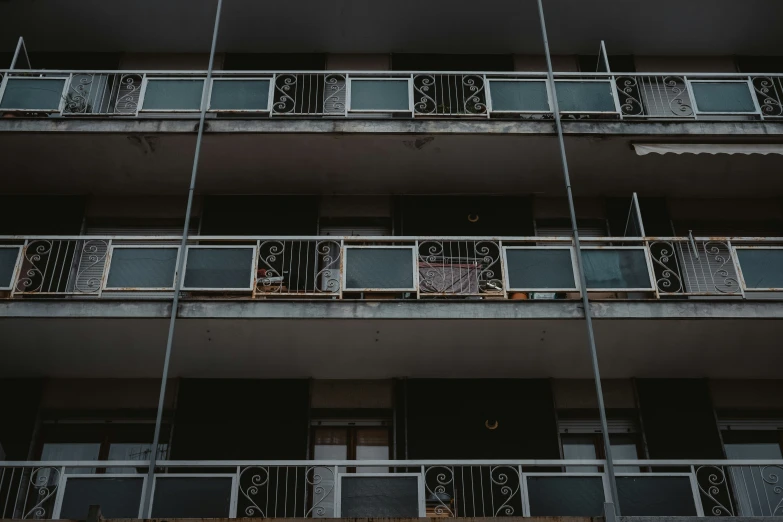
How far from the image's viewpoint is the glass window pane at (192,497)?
30.8 feet

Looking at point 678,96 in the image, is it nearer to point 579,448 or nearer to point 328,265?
point 579,448

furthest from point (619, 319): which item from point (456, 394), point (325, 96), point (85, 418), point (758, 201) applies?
point (85, 418)

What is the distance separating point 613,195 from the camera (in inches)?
530

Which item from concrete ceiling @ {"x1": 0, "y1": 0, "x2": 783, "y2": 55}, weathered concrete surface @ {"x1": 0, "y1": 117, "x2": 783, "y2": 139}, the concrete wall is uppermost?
concrete ceiling @ {"x1": 0, "y1": 0, "x2": 783, "y2": 55}

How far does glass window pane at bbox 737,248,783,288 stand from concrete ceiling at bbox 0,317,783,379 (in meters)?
0.65

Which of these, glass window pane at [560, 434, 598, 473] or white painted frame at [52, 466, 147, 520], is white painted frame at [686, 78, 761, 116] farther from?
white painted frame at [52, 466, 147, 520]

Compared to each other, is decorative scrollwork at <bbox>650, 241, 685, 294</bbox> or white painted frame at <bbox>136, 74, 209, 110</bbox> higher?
white painted frame at <bbox>136, 74, 209, 110</bbox>

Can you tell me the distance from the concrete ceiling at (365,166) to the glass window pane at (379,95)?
529 mm

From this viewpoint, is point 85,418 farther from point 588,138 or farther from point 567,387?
point 588,138

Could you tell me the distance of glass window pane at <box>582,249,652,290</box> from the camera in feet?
36.2

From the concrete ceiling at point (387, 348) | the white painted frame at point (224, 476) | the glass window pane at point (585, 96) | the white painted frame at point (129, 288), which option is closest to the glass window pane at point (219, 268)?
the white painted frame at point (129, 288)

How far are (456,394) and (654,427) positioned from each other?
2.74 meters

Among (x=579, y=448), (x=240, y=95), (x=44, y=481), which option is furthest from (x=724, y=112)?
(x=44, y=481)

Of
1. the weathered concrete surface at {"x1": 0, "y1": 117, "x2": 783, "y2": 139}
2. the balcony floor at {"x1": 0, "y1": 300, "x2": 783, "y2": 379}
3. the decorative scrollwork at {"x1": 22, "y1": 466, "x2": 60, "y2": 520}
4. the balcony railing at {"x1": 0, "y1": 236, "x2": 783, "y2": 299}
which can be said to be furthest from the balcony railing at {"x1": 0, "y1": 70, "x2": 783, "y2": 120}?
the decorative scrollwork at {"x1": 22, "y1": 466, "x2": 60, "y2": 520}
